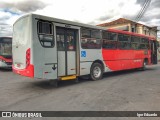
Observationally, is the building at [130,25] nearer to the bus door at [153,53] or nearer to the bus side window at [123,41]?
the bus door at [153,53]

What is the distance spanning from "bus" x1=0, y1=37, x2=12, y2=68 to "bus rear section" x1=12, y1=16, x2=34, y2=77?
7.69m

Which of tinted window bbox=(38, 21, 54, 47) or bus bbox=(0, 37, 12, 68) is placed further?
bus bbox=(0, 37, 12, 68)

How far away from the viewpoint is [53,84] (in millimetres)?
9406

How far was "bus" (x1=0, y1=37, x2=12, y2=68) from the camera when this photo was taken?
16.3m

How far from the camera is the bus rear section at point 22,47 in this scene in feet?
26.0

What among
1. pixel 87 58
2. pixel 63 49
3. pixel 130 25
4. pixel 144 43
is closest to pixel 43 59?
pixel 63 49

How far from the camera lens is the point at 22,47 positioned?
845 cm

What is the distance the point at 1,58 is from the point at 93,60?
30.0 ft

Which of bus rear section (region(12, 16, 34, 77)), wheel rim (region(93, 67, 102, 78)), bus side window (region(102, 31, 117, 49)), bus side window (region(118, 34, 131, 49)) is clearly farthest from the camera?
bus side window (region(118, 34, 131, 49))

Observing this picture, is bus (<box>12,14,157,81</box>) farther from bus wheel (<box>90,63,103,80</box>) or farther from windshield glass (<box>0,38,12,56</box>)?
windshield glass (<box>0,38,12,56</box>)

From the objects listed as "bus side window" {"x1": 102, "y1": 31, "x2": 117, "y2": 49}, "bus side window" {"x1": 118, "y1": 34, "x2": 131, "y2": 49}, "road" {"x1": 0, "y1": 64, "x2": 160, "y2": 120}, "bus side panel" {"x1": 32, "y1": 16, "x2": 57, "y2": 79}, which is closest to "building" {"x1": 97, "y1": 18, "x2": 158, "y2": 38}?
"bus side window" {"x1": 118, "y1": 34, "x2": 131, "y2": 49}

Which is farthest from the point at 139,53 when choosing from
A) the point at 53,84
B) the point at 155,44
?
the point at 53,84

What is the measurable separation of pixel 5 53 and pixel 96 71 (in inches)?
360

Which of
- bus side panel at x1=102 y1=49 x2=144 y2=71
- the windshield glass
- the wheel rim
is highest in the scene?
the windshield glass
